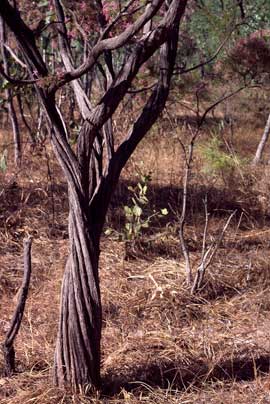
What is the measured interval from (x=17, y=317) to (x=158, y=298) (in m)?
1.01

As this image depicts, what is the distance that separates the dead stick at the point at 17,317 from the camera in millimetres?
2031

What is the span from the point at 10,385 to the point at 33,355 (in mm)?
227

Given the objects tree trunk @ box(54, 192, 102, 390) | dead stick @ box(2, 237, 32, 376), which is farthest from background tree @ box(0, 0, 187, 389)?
dead stick @ box(2, 237, 32, 376)

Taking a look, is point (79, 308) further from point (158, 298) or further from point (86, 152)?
point (158, 298)

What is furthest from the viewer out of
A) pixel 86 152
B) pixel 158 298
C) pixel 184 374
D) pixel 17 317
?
pixel 158 298

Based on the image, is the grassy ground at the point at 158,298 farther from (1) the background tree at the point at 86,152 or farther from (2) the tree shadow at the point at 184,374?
(1) the background tree at the point at 86,152

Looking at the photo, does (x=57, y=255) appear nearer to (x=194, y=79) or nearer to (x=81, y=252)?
(x=81, y=252)

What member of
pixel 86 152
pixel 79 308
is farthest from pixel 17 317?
pixel 86 152

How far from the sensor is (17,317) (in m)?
2.07

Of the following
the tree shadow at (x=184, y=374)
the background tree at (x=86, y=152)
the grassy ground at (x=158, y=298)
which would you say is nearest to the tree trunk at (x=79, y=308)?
the background tree at (x=86, y=152)

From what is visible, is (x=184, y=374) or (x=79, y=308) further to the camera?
(x=184, y=374)

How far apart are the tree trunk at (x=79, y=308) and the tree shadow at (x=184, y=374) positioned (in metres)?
0.24

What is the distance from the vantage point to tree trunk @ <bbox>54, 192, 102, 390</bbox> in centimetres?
190

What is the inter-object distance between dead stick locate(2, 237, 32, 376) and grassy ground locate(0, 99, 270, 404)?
0.07 metres
